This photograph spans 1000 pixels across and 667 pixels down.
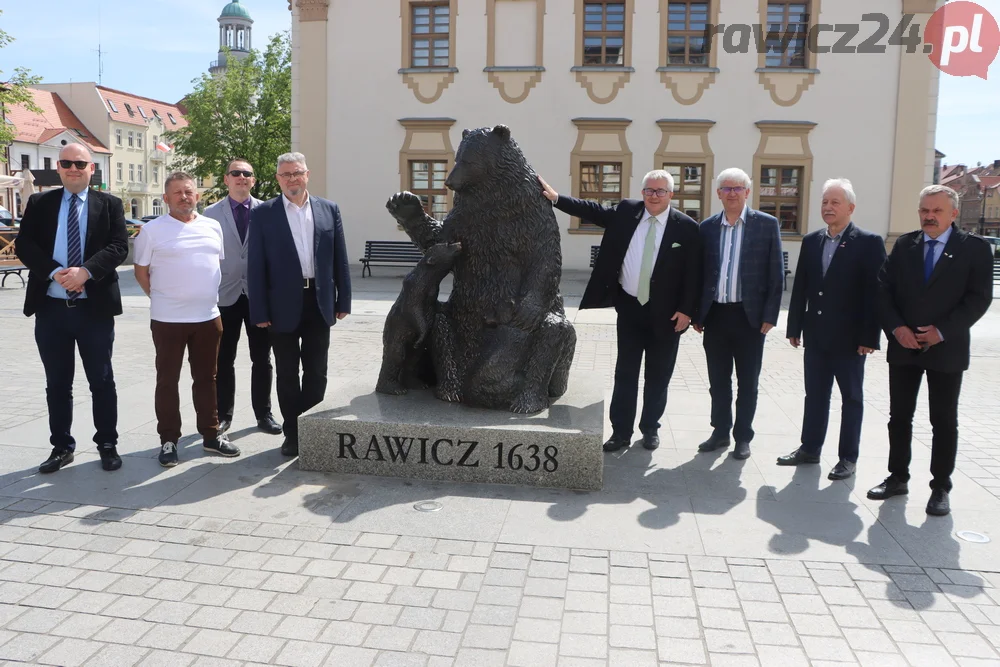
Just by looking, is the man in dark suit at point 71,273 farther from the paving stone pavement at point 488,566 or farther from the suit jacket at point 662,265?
the suit jacket at point 662,265

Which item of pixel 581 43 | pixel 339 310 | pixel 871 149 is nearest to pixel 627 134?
pixel 581 43

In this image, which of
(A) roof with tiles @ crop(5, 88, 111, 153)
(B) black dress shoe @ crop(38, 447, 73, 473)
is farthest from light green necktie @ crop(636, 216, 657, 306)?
(A) roof with tiles @ crop(5, 88, 111, 153)

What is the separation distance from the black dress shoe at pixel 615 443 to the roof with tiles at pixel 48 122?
54.3m

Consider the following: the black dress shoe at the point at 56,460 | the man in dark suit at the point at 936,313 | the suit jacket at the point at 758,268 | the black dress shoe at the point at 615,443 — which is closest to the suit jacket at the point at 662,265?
the suit jacket at the point at 758,268

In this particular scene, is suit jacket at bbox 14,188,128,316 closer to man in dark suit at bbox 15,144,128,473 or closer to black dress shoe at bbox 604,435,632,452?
man in dark suit at bbox 15,144,128,473

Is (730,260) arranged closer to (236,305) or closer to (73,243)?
(236,305)

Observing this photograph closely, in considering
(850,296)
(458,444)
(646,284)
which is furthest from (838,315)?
(458,444)

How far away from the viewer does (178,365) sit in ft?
15.2

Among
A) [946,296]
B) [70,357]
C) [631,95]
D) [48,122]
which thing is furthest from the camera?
[48,122]

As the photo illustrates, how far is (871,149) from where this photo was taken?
742 inches

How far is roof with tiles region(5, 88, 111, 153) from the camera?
166ft

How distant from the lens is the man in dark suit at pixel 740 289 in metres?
4.95

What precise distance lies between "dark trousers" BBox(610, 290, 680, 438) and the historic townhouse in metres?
14.7

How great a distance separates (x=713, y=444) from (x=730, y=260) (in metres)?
1.25
